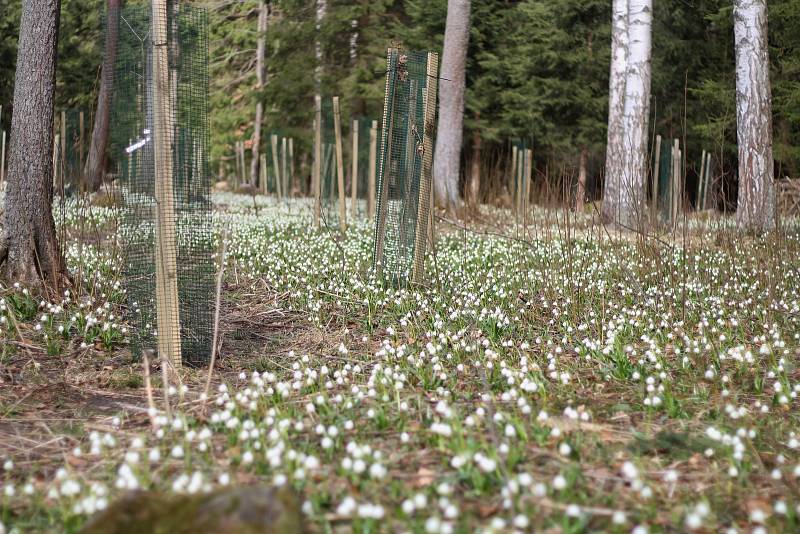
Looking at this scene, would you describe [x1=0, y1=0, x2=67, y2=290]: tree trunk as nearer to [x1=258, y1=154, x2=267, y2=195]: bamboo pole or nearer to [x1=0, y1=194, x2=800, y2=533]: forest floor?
[x1=0, y1=194, x2=800, y2=533]: forest floor

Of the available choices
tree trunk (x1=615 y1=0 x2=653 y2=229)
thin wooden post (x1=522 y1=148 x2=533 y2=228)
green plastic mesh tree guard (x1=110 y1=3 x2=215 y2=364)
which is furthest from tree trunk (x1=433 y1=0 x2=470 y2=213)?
green plastic mesh tree guard (x1=110 y1=3 x2=215 y2=364)

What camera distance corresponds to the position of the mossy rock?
2.46 metres

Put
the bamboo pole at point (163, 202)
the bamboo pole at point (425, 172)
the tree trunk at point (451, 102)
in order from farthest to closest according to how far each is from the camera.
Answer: the tree trunk at point (451, 102) → the bamboo pole at point (425, 172) → the bamboo pole at point (163, 202)

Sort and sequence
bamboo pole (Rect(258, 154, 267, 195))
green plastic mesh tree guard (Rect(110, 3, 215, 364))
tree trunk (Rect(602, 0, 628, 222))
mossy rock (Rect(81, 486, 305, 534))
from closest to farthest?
1. mossy rock (Rect(81, 486, 305, 534))
2. green plastic mesh tree guard (Rect(110, 3, 215, 364))
3. tree trunk (Rect(602, 0, 628, 222))
4. bamboo pole (Rect(258, 154, 267, 195))

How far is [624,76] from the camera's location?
13266 mm

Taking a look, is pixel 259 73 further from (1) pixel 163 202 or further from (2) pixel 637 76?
(1) pixel 163 202

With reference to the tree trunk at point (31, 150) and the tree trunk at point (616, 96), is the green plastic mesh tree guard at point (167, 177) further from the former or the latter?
the tree trunk at point (616, 96)

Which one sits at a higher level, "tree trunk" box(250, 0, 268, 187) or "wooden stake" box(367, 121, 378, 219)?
"tree trunk" box(250, 0, 268, 187)

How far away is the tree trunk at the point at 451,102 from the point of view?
52.9 ft

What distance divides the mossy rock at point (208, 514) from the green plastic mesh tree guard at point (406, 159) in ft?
16.7

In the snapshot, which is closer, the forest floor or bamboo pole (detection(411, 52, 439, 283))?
the forest floor

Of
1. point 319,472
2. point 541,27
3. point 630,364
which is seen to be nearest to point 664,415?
point 630,364

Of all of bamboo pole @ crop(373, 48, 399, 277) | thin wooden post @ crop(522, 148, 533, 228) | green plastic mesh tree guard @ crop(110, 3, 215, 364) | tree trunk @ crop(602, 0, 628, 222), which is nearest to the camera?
green plastic mesh tree guard @ crop(110, 3, 215, 364)

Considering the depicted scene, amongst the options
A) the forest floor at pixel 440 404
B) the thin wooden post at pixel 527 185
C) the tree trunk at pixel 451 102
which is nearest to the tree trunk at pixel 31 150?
the forest floor at pixel 440 404
